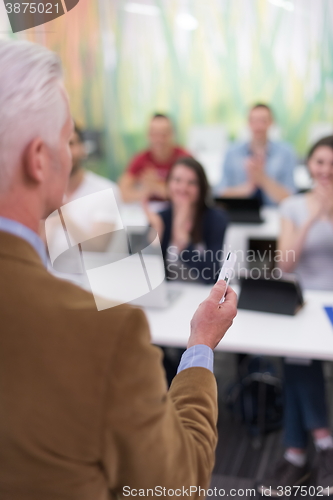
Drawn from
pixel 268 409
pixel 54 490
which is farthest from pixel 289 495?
pixel 54 490

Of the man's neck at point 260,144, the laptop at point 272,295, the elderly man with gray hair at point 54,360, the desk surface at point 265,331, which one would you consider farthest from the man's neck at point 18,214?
the man's neck at point 260,144

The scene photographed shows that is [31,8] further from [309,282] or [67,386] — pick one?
[309,282]

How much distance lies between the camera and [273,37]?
11.8 ft

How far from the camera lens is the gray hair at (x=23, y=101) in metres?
0.49

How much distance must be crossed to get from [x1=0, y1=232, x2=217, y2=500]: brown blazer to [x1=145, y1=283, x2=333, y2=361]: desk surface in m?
0.71

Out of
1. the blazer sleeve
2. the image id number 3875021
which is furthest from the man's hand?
the image id number 3875021

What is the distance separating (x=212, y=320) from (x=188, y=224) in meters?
1.31

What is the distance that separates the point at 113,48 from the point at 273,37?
4.12 ft

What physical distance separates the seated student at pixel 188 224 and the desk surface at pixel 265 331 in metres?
0.20

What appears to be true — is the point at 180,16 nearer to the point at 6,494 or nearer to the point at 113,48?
the point at 113,48

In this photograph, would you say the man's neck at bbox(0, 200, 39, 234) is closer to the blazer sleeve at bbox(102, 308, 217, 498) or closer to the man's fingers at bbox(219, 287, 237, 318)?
the blazer sleeve at bbox(102, 308, 217, 498)

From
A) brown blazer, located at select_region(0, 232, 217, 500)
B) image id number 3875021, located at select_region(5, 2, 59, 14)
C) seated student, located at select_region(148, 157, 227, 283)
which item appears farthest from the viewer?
seated student, located at select_region(148, 157, 227, 283)

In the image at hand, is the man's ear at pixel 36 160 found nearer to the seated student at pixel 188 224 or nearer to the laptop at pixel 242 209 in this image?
the seated student at pixel 188 224

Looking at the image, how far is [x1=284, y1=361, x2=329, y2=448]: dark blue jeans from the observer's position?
5.13 feet
